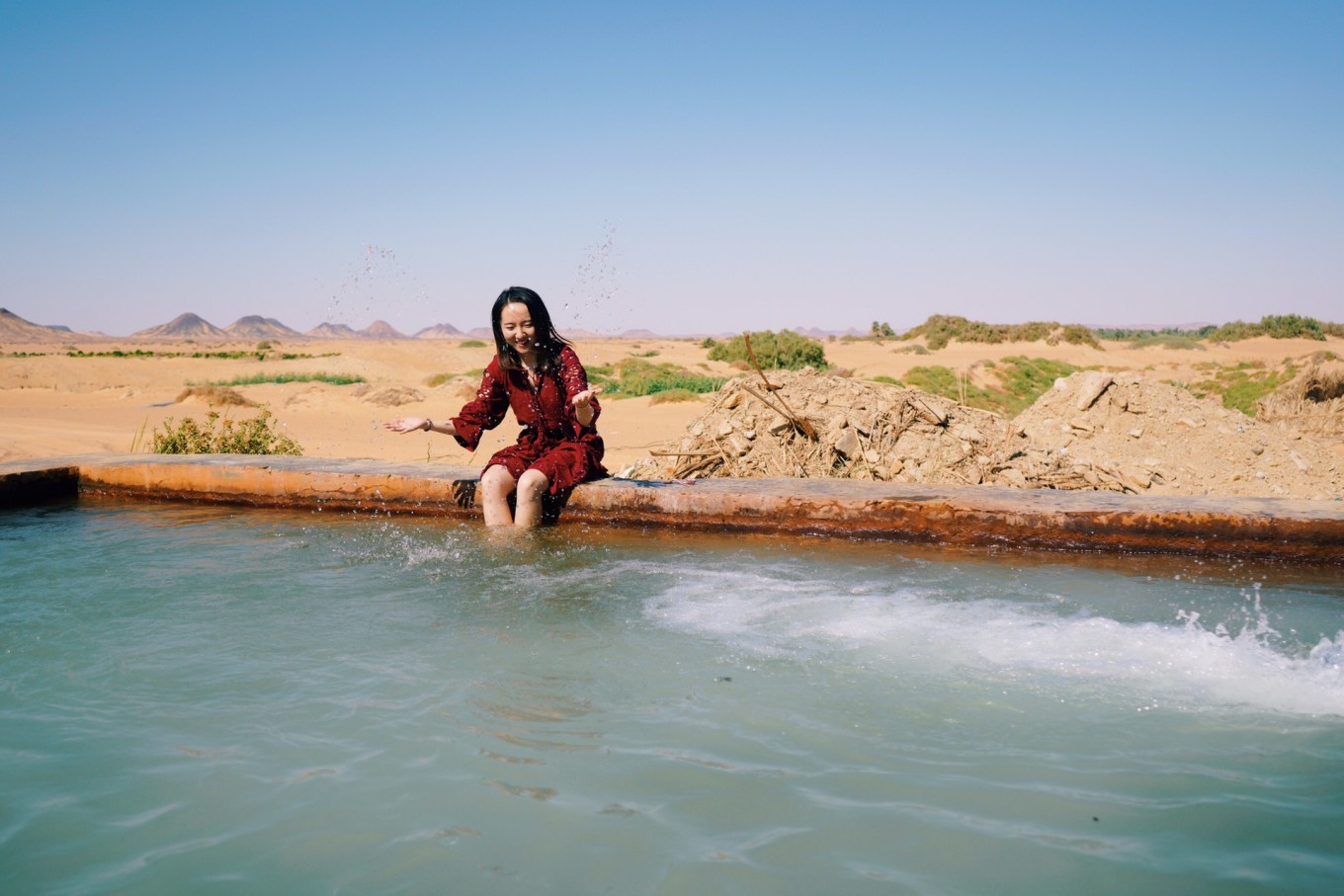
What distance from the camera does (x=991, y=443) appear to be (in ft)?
21.6

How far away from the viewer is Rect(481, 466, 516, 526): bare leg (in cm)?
462

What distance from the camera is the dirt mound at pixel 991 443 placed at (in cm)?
634

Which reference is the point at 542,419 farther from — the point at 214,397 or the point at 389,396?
the point at 214,397

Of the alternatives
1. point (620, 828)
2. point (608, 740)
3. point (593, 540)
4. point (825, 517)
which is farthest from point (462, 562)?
point (620, 828)

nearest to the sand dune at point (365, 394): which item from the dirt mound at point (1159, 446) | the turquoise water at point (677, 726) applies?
the dirt mound at point (1159, 446)

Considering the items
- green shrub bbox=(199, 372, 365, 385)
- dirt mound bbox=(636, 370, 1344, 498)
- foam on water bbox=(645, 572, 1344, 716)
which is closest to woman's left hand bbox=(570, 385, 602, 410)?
foam on water bbox=(645, 572, 1344, 716)

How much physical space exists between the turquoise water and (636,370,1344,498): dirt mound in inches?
93.0

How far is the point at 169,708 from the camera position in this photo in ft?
8.51

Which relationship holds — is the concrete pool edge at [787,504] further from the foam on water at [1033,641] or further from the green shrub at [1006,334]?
the green shrub at [1006,334]

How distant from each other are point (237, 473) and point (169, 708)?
3.02 m

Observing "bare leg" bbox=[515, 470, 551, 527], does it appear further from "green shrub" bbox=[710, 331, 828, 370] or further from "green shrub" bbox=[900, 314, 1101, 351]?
"green shrub" bbox=[900, 314, 1101, 351]

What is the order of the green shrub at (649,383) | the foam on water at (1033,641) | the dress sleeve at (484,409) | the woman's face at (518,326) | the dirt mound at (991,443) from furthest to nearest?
the green shrub at (649,383) < the dirt mound at (991,443) < the dress sleeve at (484,409) < the woman's face at (518,326) < the foam on water at (1033,641)

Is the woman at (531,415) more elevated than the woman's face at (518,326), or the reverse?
the woman's face at (518,326)

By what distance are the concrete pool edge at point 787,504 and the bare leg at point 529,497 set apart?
0.19 metres
